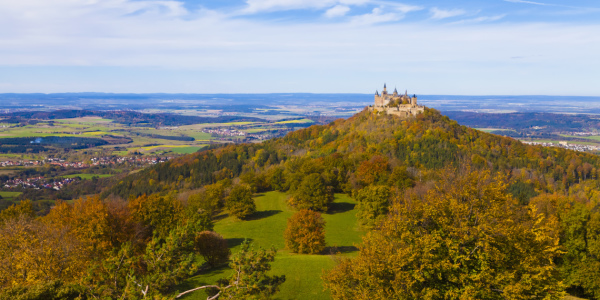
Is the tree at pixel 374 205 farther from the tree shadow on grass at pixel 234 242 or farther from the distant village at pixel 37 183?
the distant village at pixel 37 183

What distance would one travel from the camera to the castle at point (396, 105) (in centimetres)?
13975

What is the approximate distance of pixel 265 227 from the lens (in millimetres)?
56812

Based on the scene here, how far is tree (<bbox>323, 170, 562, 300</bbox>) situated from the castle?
405 ft

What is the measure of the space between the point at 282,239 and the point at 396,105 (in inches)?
4442

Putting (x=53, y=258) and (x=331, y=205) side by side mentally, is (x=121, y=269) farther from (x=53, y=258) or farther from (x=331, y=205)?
(x=331, y=205)

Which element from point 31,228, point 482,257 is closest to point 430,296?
point 482,257

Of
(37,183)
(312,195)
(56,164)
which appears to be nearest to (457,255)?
(312,195)

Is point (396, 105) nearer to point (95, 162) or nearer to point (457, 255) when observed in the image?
point (95, 162)

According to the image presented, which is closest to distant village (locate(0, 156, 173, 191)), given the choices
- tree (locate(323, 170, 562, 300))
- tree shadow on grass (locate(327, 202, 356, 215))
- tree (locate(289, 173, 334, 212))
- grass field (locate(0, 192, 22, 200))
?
grass field (locate(0, 192, 22, 200))

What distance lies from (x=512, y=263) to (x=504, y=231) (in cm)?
257

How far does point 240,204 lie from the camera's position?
6106 cm

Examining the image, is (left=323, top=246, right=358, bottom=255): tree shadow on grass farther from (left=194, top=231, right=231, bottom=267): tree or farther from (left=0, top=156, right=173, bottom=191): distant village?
(left=0, top=156, right=173, bottom=191): distant village

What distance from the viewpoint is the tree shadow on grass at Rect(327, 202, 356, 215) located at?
64881 millimetres

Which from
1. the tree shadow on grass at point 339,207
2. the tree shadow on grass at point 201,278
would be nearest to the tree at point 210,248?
the tree shadow on grass at point 201,278
